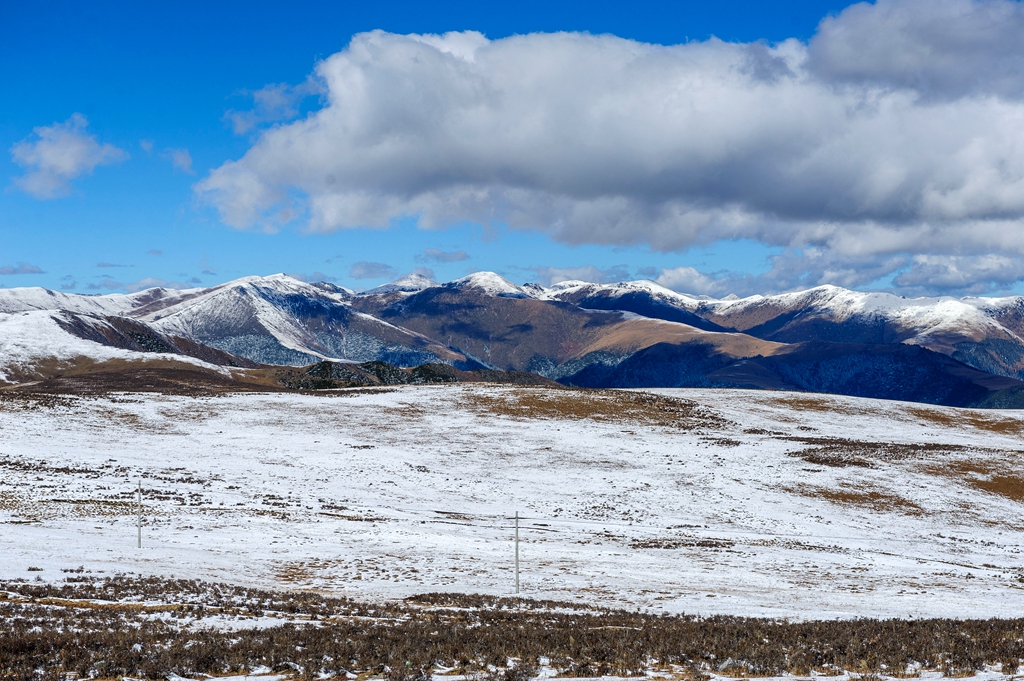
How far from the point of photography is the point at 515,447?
2825 inches

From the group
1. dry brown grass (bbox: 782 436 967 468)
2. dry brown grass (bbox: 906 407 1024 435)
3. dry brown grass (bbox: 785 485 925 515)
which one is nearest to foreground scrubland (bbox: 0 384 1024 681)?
dry brown grass (bbox: 785 485 925 515)

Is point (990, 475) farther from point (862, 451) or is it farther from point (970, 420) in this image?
point (970, 420)

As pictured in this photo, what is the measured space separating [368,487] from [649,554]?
1025 inches

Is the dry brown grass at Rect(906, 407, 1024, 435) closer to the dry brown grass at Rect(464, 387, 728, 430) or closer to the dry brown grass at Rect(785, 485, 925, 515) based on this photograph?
the dry brown grass at Rect(464, 387, 728, 430)

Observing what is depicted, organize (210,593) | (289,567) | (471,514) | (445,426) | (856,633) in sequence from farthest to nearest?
(445,426) → (471,514) → (289,567) → (210,593) → (856,633)

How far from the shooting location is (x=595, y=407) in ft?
307

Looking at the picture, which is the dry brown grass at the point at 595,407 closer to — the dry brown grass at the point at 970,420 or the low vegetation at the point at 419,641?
the dry brown grass at the point at 970,420

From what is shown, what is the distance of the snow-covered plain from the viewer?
31078mm

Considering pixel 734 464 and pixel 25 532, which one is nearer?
pixel 25 532

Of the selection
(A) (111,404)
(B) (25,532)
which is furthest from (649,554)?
(A) (111,404)

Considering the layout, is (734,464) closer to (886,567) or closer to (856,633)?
(886,567)

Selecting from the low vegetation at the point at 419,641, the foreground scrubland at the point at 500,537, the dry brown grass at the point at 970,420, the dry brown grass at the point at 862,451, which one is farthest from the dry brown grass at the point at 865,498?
the dry brown grass at the point at 970,420

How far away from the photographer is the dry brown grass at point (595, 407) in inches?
→ 3469

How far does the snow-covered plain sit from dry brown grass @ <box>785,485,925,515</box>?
0.83 feet
